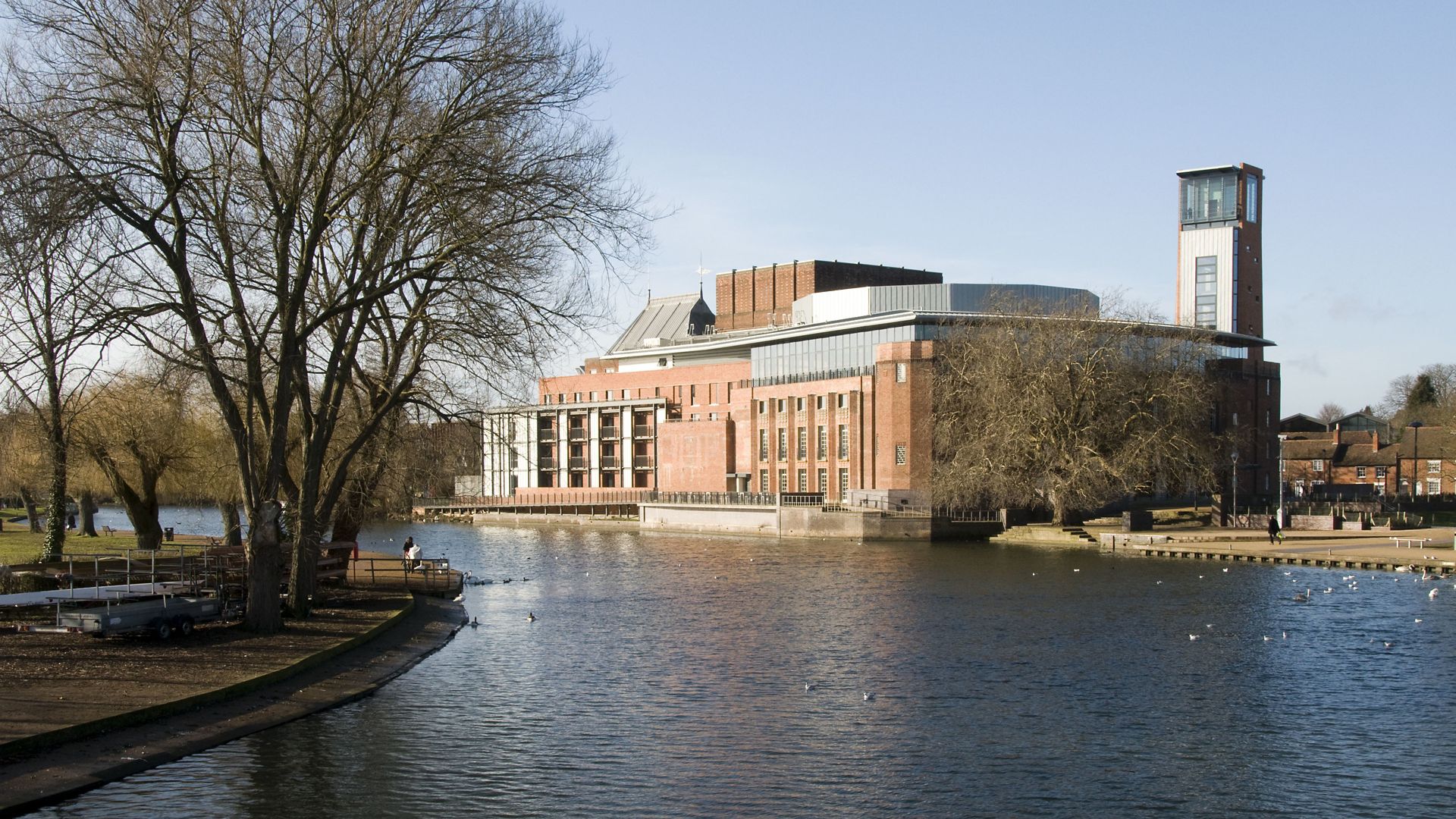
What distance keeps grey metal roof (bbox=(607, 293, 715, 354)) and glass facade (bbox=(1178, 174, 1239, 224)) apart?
50184 mm

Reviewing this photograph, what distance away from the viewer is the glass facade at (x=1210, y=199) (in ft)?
409

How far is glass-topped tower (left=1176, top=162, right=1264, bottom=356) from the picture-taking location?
124m

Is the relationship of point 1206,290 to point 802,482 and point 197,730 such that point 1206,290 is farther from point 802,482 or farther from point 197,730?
point 197,730

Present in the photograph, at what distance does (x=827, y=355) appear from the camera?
10306 cm

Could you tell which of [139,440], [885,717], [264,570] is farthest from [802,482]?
[885,717]

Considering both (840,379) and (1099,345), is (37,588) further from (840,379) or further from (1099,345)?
(840,379)

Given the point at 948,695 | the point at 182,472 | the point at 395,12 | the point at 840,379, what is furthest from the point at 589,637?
the point at 840,379

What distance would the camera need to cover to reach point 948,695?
2708 centimetres

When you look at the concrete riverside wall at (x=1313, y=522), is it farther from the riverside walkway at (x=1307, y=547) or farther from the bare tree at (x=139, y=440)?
the bare tree at (x=139, y=440)

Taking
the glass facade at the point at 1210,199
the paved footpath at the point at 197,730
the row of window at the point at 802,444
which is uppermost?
the glass facade at the point at 1210,199

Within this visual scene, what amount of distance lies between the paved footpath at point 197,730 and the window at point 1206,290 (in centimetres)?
10625

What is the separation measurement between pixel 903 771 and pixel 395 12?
18.6 meters

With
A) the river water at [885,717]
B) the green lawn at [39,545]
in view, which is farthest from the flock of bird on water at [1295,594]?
the green lawn at [39,545]

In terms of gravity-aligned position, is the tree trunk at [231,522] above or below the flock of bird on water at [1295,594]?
above
